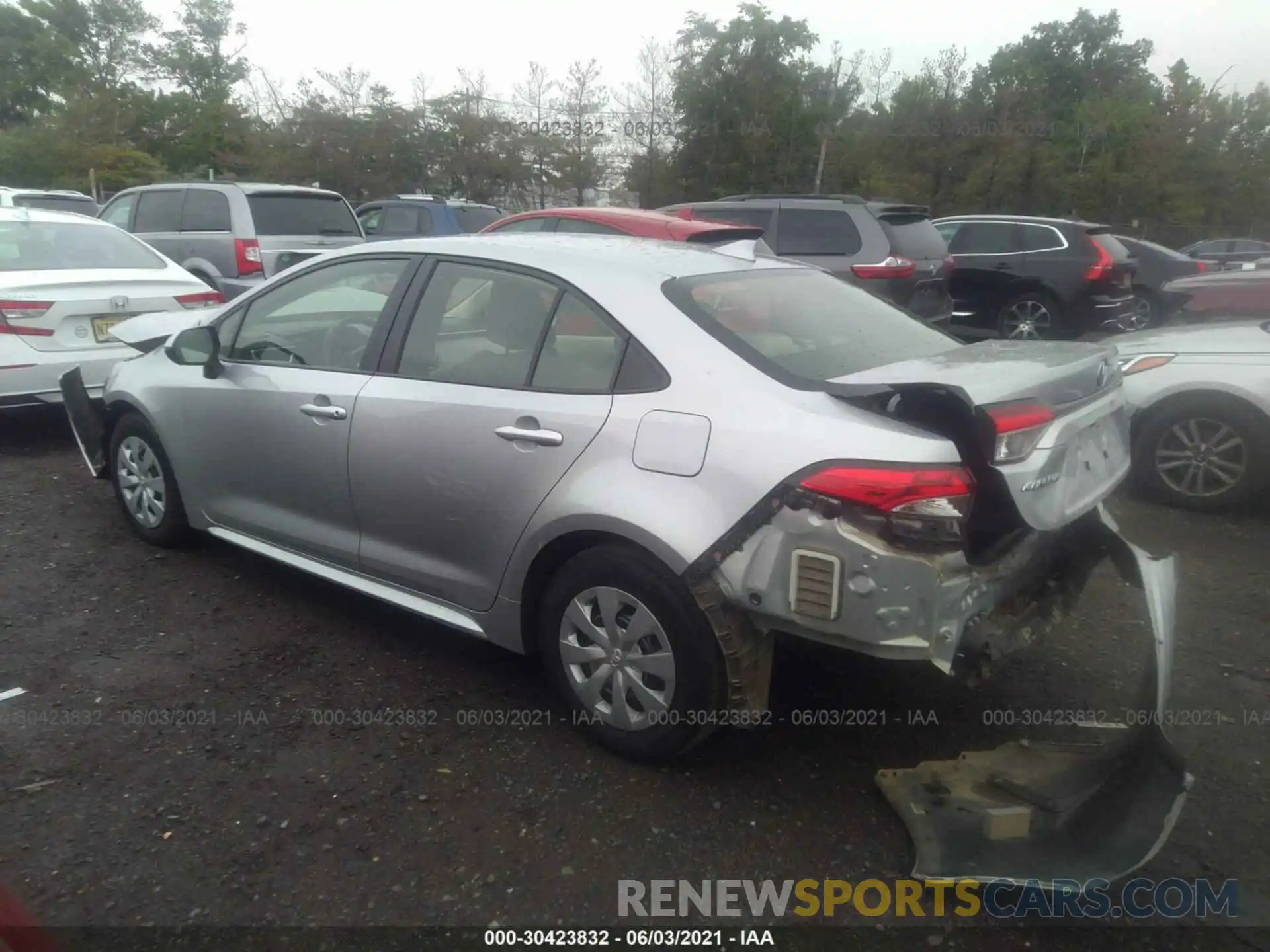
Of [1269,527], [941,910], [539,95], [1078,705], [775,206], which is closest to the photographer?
[941,910]

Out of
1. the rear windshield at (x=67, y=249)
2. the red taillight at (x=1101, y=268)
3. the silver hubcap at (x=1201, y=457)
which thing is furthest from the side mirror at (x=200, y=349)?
the red taillight at (x=1101, y=268)

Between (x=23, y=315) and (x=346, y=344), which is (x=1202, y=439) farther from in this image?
(x=23, y=315)

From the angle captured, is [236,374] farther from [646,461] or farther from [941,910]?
[941,910]

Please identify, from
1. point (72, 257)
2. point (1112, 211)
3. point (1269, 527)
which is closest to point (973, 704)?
point (1269, 527)

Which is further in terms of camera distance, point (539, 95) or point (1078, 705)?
point (539, 95)

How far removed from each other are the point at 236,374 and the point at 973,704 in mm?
3242

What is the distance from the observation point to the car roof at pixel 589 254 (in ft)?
10.9

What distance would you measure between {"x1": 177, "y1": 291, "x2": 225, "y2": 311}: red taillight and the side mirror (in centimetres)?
269

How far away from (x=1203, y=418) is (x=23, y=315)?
7088 mm

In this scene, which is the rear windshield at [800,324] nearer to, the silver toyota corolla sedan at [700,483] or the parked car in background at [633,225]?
the silver toyota corolla sedan at [700,483]

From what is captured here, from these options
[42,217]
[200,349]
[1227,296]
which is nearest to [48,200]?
[42,217]

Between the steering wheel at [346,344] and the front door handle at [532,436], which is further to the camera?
the steering wheel at [346,344]

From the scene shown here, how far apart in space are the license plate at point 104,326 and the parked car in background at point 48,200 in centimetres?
776

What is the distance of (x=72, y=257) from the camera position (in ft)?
22.6
